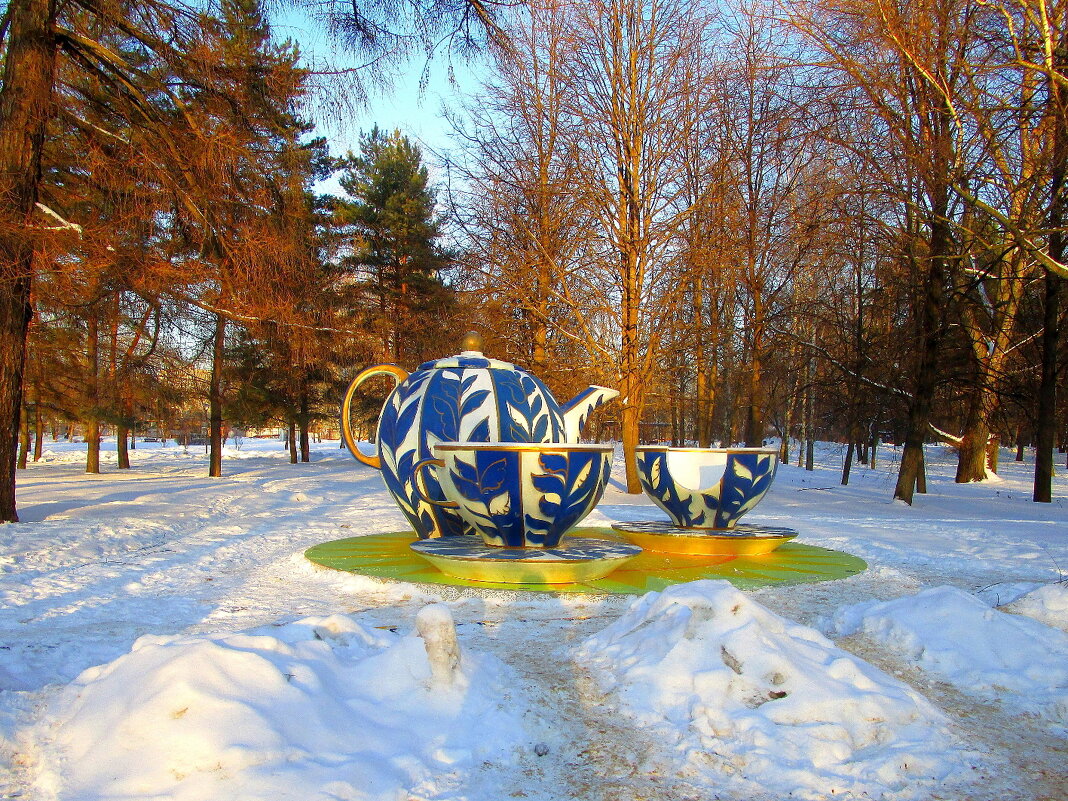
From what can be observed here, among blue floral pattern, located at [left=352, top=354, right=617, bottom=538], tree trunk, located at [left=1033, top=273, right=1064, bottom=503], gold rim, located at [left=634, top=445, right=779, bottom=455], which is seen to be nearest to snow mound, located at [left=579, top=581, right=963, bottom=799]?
blue floral pattern, located at [left=352, top=354, right=617, bottom=538]

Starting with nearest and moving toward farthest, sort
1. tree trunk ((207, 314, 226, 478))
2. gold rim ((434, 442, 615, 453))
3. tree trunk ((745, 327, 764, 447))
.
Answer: gold rim ((434, 442, 615, 453)) < tree trunk ((745, 327, 764, 447)) < tree trunk ((207, 314, 226, 478))

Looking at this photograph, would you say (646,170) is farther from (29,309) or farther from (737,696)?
(737,696)

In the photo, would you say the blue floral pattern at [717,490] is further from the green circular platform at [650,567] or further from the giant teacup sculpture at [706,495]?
the green circular platform at [650,567]

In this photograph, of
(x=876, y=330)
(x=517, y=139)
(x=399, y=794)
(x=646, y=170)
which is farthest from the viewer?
(x=517, y=139)

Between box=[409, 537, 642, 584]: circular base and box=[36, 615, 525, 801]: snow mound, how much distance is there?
6.47ft

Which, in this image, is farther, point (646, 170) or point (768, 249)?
point (768, 249)

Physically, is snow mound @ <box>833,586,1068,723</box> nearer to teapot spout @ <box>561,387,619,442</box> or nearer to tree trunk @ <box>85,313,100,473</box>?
teapot spout @ <box>561,387,619,442</box>

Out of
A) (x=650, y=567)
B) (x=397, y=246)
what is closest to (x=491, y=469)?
(x=650, y=567)

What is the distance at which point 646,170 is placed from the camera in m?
13.8

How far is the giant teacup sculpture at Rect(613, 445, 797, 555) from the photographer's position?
20.8 ft

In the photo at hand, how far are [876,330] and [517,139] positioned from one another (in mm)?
8739

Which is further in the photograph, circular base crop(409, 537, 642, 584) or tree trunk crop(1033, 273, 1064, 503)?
tree trunk crop(1033, 273, 1064, 503)

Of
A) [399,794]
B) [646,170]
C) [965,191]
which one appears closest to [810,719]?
[399,794]

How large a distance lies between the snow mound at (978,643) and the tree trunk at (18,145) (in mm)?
8096
